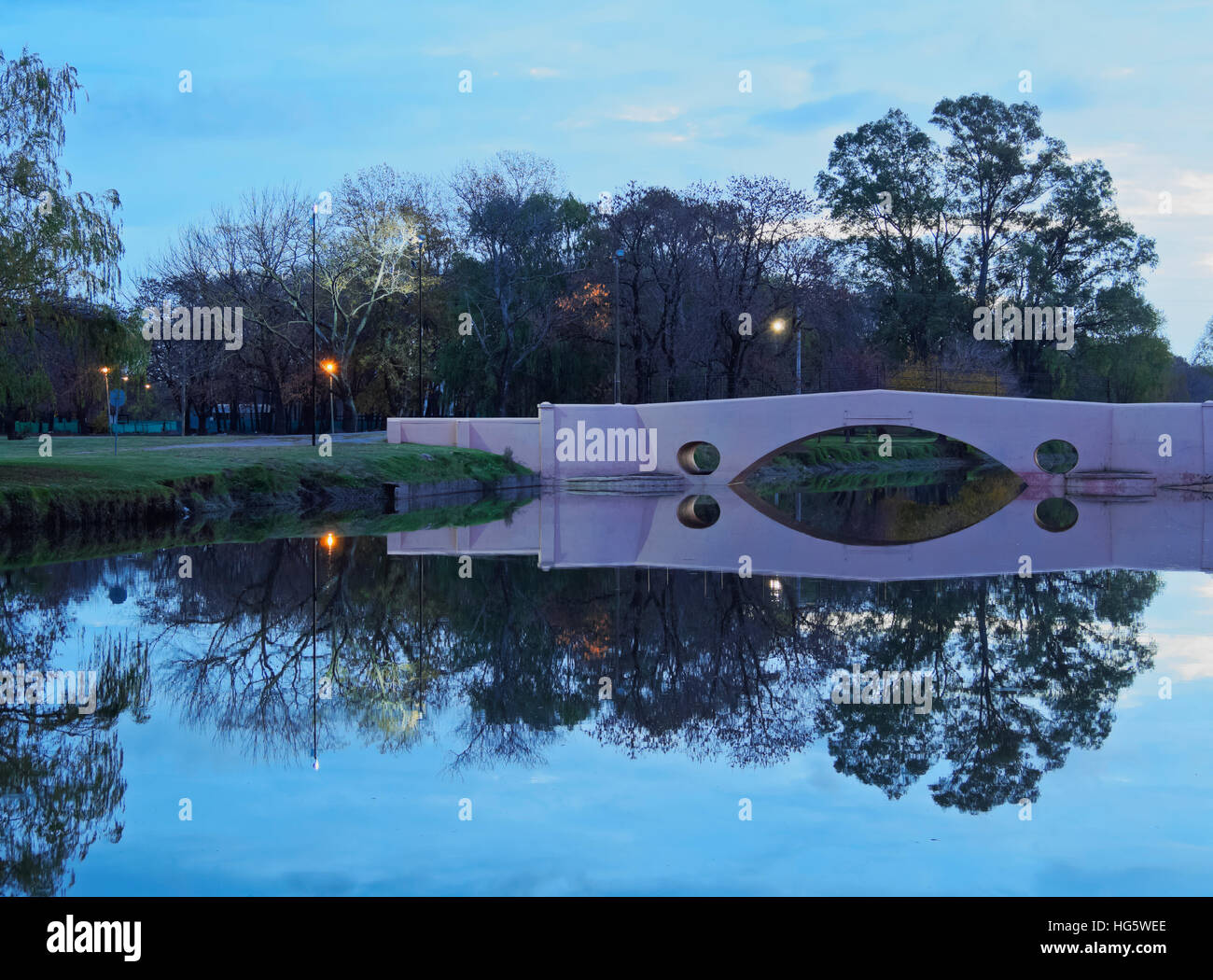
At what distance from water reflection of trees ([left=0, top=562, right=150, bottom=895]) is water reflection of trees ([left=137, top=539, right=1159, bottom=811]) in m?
0.56

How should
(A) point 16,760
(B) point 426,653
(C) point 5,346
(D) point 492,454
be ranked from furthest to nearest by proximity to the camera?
(D) point 492,454 → (C) point 5,346 → (B) point 426,653 → (A) point 16,760

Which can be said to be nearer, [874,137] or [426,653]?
[426,653]

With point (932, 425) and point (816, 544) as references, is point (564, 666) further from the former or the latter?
point (932, 425)

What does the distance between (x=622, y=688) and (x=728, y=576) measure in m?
6.87

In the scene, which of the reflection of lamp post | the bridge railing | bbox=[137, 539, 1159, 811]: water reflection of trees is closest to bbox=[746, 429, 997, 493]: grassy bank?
the bridge railing

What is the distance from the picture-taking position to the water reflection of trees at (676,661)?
7.61 meters

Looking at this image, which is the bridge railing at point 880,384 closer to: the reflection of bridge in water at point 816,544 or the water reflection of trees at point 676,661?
the reflection of bridge in water at point 816,544

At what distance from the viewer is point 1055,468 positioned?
4903 centimetres

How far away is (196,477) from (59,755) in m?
19.2

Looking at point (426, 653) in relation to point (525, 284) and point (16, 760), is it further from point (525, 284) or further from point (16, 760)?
point (525, 284)

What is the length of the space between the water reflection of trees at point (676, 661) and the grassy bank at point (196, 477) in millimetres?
6768

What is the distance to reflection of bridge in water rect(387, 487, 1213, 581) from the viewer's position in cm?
1731

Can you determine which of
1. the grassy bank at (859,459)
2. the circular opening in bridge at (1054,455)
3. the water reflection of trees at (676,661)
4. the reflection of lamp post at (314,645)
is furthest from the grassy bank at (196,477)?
the circular opening in bridge at (1054,455)
